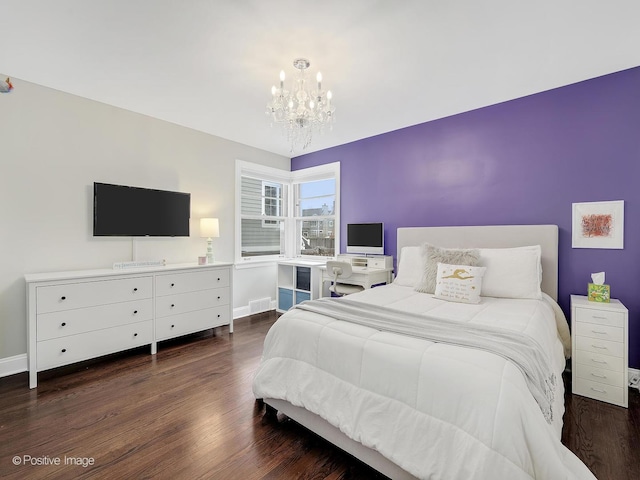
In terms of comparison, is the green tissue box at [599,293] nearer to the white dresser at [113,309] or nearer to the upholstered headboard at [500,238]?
the upholstered headboard at [500,238]

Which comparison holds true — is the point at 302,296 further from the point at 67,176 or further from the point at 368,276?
the point at 67,176

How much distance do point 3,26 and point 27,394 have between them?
8.58 ft

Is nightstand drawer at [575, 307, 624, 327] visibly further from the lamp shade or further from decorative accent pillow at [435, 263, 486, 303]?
the lamp shade

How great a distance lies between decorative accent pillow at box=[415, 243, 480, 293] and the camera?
2639mm

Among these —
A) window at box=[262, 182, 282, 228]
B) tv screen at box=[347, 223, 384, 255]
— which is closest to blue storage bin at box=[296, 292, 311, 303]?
tv screen at box=[347, 223, 384, 255]

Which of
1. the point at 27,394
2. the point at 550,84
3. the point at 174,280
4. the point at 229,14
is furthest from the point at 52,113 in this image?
the point at 550,84

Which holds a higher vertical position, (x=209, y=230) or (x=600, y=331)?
(x=209, y=230)

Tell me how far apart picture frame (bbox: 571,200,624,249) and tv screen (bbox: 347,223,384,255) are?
75.4 inches

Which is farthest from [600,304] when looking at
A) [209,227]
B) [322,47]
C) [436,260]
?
[209,227]

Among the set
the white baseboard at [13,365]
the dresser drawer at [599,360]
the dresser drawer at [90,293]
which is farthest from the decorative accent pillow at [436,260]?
the white baseboard at [13,365]

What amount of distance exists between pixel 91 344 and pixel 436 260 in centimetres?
325

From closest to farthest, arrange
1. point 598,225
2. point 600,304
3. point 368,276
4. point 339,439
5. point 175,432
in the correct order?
point 339,439 < point 175,432 < point 600,304 < point 598,225 < point 368,276

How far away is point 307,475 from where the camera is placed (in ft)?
4.94

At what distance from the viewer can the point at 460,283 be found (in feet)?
7.95
